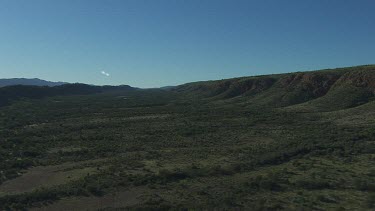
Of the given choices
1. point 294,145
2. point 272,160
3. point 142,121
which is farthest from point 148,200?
point 142,121

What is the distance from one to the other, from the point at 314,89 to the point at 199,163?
7030 cm

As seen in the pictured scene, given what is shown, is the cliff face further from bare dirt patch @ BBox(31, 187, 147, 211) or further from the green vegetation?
bare dirt patch @ BBox(31, 187, 147, 211)

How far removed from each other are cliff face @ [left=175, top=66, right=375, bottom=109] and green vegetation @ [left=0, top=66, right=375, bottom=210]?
709 cm

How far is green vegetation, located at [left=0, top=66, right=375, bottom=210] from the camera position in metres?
27.6

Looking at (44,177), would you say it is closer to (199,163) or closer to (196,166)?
(196,166)

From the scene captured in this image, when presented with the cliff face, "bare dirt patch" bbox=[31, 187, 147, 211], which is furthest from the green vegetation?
the cliff face

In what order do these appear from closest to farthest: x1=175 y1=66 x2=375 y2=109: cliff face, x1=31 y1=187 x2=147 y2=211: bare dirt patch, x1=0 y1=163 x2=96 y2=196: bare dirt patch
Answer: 1. x1=31 y1=187 x2=147 y2=211: bare dirt patch
2. x1=0 y1=163 x2=96 y2=196: bare dirt patch
3. x1=175 y1=66 x2=375 y2=109: cliff face

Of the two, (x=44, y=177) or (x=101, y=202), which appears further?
(x=44, y=177)

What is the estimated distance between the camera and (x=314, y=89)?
103m

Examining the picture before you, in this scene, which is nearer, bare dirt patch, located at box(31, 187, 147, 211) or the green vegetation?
bare dirt patch, located at box(31, 187, 147, 211)

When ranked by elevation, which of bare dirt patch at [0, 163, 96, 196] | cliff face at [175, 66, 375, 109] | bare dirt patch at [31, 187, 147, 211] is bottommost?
bare dirt patch at [31, 187, 147, 211]

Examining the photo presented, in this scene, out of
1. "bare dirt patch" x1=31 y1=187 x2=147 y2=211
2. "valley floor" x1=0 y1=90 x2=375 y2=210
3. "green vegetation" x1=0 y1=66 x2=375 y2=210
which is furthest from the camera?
"green vegetation" x1=0 y1=66 x2=375 y2=210

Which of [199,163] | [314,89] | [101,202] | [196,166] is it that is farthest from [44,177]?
[314,89]

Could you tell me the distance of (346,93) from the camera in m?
87.8
